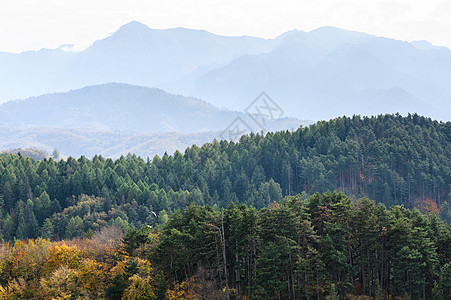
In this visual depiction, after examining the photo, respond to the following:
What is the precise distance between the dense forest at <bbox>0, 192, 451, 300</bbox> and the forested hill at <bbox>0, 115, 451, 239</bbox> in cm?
4596

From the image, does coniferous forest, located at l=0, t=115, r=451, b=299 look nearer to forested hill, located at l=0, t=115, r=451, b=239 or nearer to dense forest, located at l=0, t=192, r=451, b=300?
dense forest, located at l=0, t=192, r=451, b=300

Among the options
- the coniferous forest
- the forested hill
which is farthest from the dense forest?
the forested hill

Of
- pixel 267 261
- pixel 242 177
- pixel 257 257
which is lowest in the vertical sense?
pixel 257 257

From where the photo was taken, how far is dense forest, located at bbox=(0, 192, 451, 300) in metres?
54.5

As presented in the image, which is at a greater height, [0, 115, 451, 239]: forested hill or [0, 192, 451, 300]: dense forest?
[0, 115, 451, 239]: forested hill

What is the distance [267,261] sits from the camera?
54.4 metres

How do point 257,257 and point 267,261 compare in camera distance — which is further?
point 257,257

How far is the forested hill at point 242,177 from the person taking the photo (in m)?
112

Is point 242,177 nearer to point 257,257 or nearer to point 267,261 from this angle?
point 257,257

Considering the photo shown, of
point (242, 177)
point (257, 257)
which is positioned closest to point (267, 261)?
point (257, 257)

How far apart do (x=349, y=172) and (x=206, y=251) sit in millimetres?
80023

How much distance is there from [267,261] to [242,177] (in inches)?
3106

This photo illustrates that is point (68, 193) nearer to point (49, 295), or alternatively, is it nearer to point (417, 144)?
point (49, 295)

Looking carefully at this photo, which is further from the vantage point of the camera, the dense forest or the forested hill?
the forested hill
